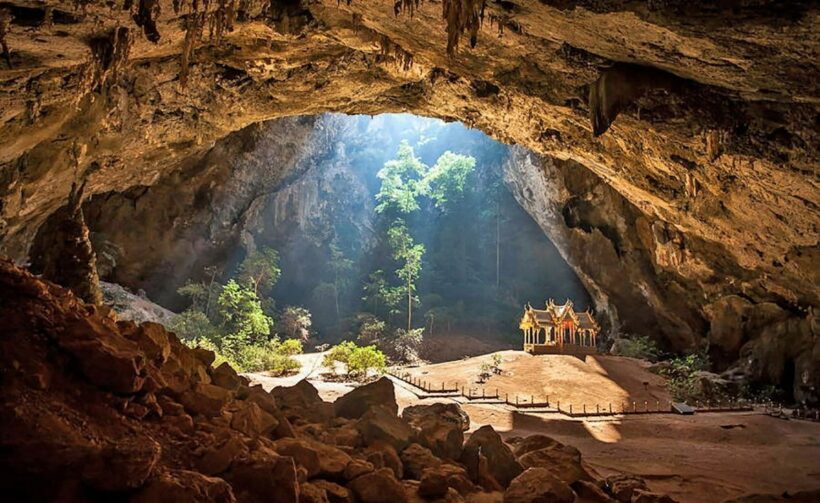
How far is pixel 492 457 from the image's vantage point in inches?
289

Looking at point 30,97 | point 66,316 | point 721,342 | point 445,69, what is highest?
point 445,69

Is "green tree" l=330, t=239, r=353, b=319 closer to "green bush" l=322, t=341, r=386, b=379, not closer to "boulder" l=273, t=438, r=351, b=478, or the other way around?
"green bush" l=322, t=341, r=386, b=379

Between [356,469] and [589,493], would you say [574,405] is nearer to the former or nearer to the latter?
[589,493]

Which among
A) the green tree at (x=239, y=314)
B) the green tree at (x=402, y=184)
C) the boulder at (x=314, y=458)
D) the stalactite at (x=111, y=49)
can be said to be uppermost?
the stalactite at (x=111, y=49)

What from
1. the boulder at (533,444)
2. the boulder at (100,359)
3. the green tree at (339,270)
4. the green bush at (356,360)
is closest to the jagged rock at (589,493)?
the boulder at (533,444)

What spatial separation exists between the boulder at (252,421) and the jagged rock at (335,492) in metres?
0.98

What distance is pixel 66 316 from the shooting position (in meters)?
4.90

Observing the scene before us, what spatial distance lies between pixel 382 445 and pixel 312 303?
28.9 metres

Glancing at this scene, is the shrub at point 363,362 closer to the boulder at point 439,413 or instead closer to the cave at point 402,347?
the cave at point 402,347

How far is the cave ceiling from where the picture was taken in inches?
271

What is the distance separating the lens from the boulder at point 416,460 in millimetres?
6648

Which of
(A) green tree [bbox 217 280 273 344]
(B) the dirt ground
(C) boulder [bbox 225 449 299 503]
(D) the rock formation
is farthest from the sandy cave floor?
(C) boulder [bbox 225 449 299 503]

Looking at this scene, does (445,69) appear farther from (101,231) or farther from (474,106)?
(101,231)

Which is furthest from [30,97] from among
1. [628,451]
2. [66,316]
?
[628,451]
